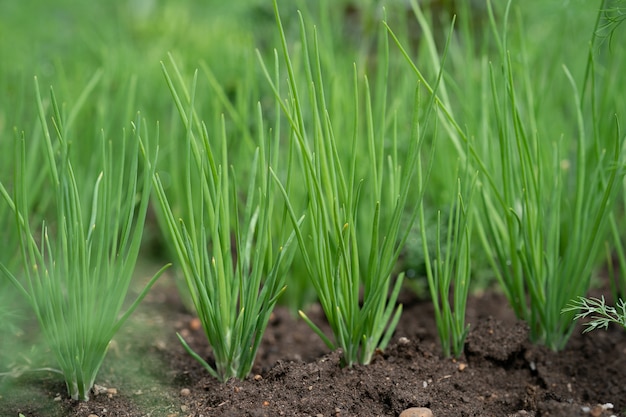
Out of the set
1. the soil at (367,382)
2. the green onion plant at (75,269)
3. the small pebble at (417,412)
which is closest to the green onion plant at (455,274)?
the soil at (367,382)

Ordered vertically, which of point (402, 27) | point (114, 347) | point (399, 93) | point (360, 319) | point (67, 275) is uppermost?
point (402, 27)

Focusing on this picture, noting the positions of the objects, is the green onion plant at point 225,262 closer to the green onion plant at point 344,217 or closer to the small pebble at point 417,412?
the green onion plant at point 344,217

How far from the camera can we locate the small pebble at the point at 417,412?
1.17 meters

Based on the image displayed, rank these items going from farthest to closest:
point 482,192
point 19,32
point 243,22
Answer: point 19,32 < point 243,22 < point 482,192

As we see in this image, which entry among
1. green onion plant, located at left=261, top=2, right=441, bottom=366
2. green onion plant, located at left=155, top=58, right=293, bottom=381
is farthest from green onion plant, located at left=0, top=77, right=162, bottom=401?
green onion plant, located at left=261, top=2, right=441, bottom=366

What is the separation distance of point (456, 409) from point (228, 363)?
0.43 m

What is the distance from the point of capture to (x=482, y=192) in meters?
1.43

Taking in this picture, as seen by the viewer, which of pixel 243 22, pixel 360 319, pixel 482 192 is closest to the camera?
pixel 360 319

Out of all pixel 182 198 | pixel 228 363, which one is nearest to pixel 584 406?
pixel 228 363

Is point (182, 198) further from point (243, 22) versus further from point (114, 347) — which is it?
point (243, 22)

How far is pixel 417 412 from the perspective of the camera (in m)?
1.18

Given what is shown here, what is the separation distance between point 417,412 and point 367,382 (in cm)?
13

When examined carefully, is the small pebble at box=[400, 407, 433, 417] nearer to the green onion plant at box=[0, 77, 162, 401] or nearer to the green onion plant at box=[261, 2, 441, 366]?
the green onion plant at box=[261, 2, 441, 366]

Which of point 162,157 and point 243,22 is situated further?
point 243,22
